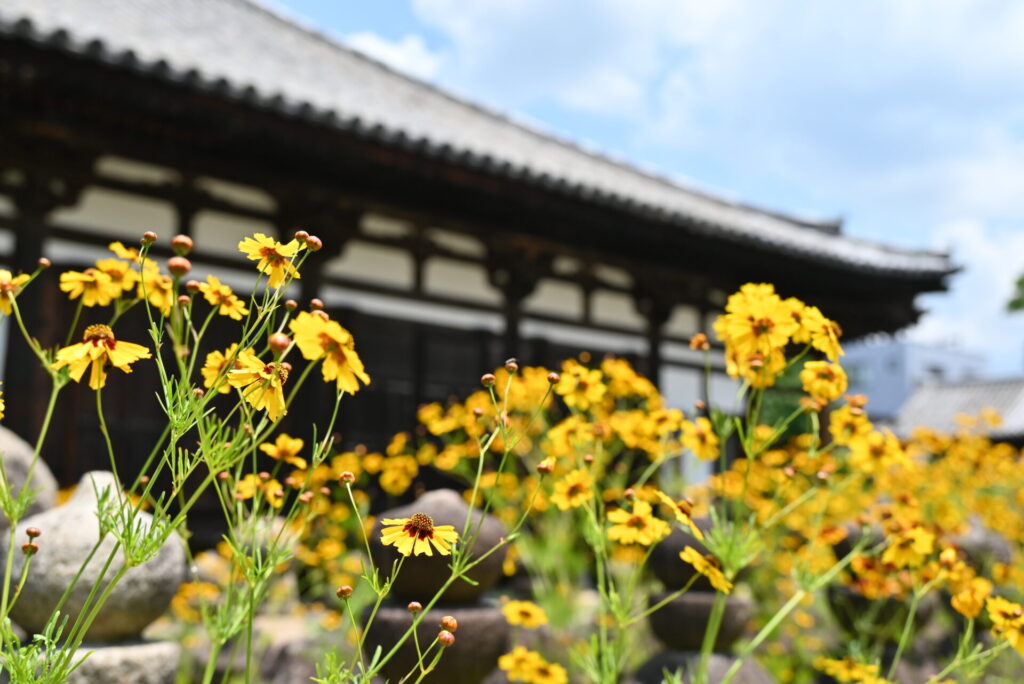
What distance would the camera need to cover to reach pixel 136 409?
4312 mm

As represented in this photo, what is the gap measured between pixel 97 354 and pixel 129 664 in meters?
1.13

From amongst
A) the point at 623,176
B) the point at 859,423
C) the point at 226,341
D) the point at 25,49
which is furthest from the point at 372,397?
the point at 623,176

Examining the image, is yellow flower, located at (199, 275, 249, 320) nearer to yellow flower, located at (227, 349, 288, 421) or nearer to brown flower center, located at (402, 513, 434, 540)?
yellow flower, located at (227, 349, 288, 421)

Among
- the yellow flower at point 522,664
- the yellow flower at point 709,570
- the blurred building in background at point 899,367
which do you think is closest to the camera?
the yellow flower at point 709,570

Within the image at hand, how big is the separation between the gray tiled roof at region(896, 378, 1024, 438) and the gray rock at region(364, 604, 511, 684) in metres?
28.9

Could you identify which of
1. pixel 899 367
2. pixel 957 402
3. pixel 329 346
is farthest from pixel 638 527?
pixel 899 367

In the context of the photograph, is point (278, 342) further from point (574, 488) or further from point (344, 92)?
point (344, 92)

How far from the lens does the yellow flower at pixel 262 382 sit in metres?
1.09

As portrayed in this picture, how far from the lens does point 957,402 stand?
3188 cm

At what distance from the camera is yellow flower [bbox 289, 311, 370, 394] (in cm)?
110

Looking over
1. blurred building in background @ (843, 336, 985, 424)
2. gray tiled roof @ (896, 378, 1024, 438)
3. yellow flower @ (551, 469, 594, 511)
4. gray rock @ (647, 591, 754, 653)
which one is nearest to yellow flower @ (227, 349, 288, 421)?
yellow flower @ (551, 469, 594, 511)

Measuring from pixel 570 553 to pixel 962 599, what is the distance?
3.13 meters

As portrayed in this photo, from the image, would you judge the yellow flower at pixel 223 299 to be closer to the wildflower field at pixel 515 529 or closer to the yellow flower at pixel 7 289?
the wildflower field at pixel 515 529

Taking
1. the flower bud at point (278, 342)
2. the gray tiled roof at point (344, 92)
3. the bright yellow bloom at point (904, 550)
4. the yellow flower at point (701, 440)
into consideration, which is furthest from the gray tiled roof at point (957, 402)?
the flower bud at point (278, 342)
